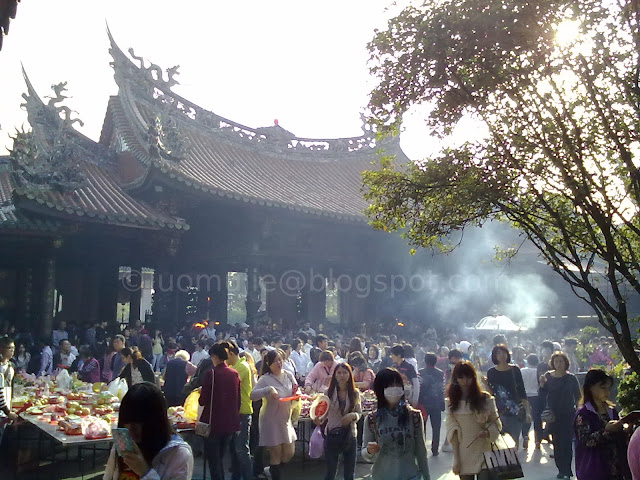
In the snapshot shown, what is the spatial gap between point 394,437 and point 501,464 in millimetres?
801

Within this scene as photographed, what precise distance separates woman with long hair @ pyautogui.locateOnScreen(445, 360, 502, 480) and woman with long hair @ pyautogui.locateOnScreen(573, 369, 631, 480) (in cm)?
61

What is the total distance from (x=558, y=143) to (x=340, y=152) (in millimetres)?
19015

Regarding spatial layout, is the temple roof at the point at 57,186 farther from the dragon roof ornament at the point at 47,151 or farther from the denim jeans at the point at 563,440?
the denim jeans at the point at 563,440

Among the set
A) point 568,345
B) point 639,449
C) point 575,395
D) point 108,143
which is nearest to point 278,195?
point 108,143

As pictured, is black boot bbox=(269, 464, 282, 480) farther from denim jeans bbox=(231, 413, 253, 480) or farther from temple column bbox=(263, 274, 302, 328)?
temple column bbox=(263, 274, 302, 328)

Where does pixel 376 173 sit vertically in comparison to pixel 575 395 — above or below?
above

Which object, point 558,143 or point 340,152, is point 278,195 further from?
point 558,143

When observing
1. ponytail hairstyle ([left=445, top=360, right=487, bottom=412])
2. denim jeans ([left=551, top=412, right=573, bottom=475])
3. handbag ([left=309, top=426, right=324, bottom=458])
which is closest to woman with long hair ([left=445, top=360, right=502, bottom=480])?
ponytail hairstyle ([left=445, top=360, right=487, bottom=412])

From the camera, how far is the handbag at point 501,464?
194 inches

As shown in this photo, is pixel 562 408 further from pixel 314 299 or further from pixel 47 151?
pixel 314 299

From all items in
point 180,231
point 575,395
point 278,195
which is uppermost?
point 278,195

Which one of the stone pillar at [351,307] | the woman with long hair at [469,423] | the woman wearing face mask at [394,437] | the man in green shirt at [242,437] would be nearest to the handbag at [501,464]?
the woman with long hair at [469,423]

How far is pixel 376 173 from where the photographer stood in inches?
233

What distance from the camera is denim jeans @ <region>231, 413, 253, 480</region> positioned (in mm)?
7047
